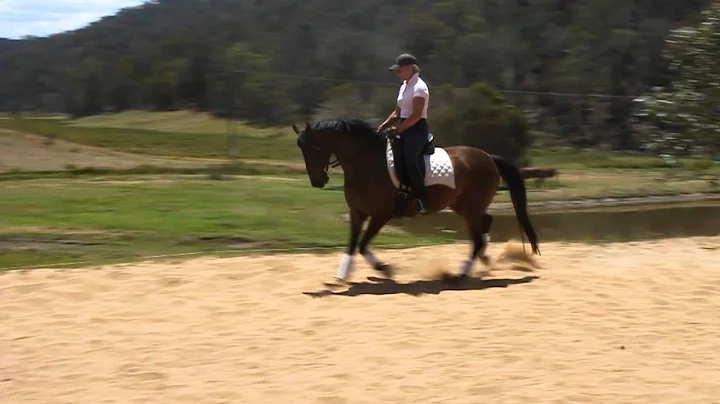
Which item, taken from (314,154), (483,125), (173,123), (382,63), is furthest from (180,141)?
(314,154)

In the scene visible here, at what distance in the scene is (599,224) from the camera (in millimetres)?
18234

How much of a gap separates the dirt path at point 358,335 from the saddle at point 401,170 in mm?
852

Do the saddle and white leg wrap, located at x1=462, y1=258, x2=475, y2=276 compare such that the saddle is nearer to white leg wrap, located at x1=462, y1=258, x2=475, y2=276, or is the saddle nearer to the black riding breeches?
the black riding breeches

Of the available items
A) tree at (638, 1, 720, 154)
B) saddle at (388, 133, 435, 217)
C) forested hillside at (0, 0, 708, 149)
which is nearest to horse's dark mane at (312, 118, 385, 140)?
saddle at (388, 133, 435, 217)

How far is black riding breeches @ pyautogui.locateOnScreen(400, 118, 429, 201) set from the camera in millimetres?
9148

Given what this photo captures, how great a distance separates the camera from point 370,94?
3681 centimetres

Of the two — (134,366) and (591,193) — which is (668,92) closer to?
(591,193)

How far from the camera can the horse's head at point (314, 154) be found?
29.6 feet

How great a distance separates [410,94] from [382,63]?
53340 millimetres

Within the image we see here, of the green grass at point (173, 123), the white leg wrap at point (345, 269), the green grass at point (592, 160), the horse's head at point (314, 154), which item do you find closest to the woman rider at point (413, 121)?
the horse's head at point (314, 154)

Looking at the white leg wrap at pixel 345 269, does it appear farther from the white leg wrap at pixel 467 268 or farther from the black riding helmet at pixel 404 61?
the black riding helmet at pixel 404 61

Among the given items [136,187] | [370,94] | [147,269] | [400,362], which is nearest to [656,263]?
[400,362]

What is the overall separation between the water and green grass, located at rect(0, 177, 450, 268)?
55.2 inches

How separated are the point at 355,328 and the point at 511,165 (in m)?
3.92
